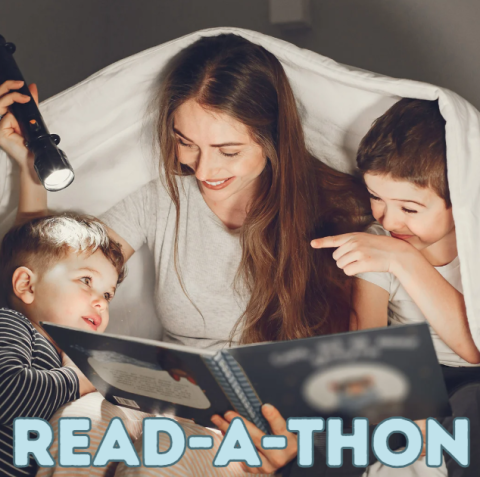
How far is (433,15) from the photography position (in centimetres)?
141

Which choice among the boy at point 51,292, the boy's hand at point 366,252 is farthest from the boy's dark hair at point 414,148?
the boy at point 51,292

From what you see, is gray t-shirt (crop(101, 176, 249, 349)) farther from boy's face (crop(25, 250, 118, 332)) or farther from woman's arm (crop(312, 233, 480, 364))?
woman's arm (crop(312, 233, 480, 364))

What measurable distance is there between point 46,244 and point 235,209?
391 mm

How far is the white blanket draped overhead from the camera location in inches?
38.3

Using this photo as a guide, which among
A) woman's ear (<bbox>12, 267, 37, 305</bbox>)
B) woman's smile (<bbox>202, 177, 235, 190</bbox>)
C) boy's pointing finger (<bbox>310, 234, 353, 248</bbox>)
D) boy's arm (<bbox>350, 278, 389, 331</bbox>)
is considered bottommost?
boy's arm (<bbox>350, 278, 389, 331</bbox>)

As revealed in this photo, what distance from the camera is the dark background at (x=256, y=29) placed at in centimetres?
139

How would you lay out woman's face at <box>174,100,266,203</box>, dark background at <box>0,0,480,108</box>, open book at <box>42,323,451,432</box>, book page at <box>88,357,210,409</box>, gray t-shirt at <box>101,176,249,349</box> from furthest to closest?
dark background at <box>0,0,480,108</box> → gray t-shirt at <box>101,176,249,349</box> → woman's face at <box>174,100,266,203</box> → book page at <box>88,357,210,409</box> → open book at <box>42,323,451,432</box>

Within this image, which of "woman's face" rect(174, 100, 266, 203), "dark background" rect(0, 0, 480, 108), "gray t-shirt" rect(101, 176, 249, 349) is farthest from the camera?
"dark background" rect(0, 0, 480, 108)

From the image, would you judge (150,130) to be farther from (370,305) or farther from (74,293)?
(370,305)

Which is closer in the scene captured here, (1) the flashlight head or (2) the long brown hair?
(1) the flashlight head

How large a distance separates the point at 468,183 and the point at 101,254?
682mm

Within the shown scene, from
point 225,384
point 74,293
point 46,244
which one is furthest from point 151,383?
point 46,244

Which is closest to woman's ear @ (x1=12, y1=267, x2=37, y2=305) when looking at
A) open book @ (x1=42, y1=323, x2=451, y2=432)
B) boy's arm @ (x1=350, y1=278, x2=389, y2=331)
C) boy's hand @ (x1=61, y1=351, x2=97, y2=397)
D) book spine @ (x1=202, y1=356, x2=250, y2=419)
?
boy's hand @ (x1=61, y1=351, x2=97, y2=397)

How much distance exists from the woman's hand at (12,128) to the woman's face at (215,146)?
299 millimetres
